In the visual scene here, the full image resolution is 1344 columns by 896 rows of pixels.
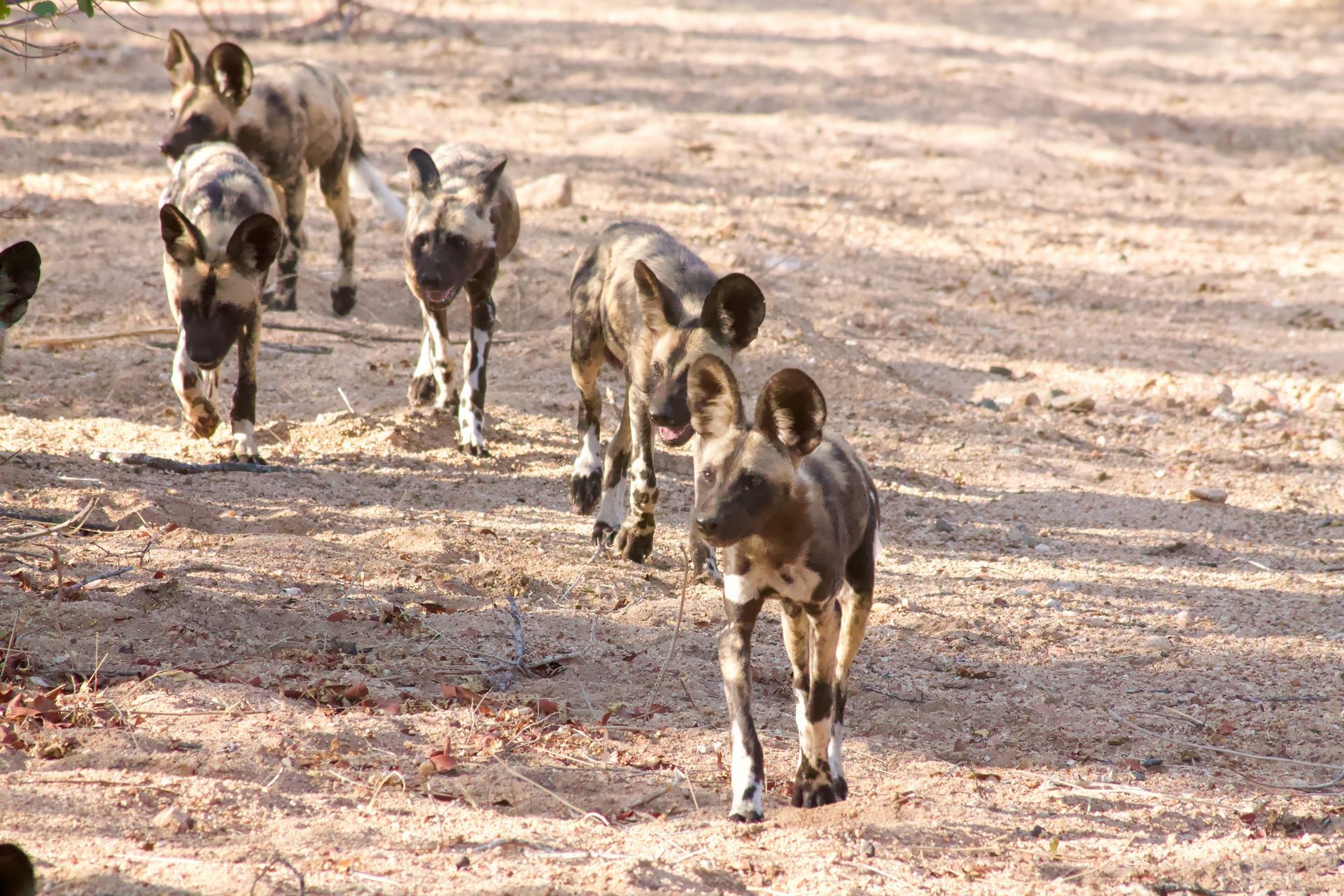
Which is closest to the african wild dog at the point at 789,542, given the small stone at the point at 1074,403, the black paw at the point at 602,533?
the black paw at the point at 602,533

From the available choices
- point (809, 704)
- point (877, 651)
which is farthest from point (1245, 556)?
point (809, 704)

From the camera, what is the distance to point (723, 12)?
19625 millimetres

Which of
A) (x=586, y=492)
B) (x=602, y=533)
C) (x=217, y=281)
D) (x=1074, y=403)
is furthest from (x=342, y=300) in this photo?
(x=1074, y=403)

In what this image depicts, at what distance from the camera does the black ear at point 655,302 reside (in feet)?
17.0

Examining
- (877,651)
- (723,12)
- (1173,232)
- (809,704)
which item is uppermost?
(723,12)

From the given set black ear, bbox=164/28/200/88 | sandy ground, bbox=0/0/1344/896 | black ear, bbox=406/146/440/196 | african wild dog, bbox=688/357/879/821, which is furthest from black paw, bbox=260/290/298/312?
african wild dog, bbox=688/357/879/821

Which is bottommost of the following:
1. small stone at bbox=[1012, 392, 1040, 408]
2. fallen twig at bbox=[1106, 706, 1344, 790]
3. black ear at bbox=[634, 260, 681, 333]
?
fallen twig at bbox=[1106, 706, 1344, 790]

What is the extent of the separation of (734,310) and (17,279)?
2400 mm

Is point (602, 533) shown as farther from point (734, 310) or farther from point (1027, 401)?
point (1027, 401)

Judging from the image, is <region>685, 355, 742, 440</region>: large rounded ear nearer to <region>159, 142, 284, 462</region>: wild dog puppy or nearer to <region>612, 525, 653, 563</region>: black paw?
<region>612, 525, 653, 563</region>: black paw

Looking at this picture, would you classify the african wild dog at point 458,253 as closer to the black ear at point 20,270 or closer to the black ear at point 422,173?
the black ear at point 422,173

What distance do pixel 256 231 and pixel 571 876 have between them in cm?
399

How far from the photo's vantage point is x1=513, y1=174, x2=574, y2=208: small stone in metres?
11.0

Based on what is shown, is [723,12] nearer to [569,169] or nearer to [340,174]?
[569,169]
